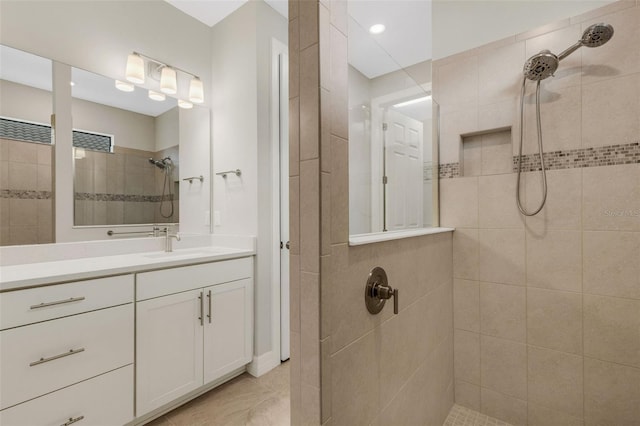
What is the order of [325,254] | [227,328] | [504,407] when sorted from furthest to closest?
[227,328]
[504,407]
[325,254]

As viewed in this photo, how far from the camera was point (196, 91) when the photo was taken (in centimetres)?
230

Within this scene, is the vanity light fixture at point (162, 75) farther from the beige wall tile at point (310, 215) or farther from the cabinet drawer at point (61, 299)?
the beige wall tile at point (310, 215)

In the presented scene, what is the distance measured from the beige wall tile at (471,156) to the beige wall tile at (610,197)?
19.6 inches

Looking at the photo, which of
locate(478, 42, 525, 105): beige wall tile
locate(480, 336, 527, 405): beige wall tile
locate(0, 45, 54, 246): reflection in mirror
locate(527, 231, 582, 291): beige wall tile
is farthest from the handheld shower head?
locate(0, 45, 54, 246): reflection in mirror

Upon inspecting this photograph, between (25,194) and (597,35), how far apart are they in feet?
9.63

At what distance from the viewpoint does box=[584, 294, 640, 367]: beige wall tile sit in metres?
1.32

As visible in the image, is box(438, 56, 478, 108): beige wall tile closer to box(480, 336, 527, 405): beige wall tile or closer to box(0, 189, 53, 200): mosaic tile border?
box(480, 336, 527, 405): beige wall tile

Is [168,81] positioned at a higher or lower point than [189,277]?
higher

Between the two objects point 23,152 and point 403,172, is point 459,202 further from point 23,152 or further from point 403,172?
point 23,152

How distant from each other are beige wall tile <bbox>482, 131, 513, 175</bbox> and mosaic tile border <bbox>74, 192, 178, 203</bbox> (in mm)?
2268

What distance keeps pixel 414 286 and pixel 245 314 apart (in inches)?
50.5

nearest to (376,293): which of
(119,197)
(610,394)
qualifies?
(610,394)

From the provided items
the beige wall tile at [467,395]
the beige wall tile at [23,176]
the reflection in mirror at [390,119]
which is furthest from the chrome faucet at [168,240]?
the beige wall tile at [467,395]

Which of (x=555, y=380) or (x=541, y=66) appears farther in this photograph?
(x=555, y=380)
